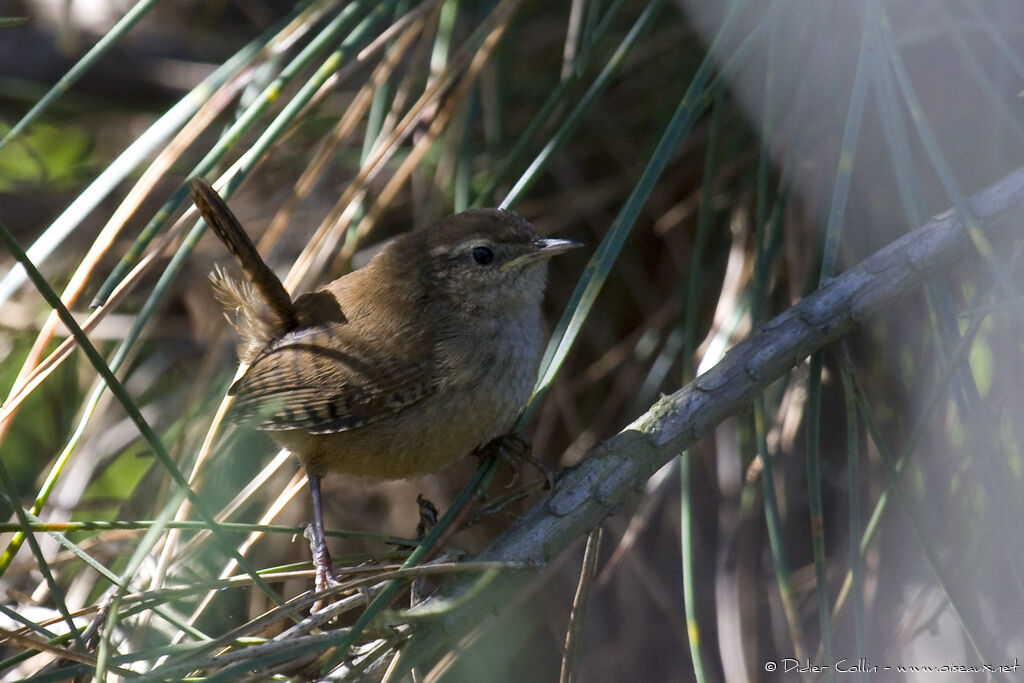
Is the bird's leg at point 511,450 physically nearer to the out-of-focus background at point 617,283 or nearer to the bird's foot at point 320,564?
the out-of-focus background at point 617,283

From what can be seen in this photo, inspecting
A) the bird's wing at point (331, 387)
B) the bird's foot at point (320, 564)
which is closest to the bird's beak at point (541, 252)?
the bird's wing at point (331, 387)

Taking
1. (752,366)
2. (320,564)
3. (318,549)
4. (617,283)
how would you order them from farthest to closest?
(617,283), (318,549), (320,564), (752,366)

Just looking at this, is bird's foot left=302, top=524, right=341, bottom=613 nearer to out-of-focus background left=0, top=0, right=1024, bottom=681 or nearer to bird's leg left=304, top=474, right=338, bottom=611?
bird's leg left=304, top=474, right=338, bottom=611

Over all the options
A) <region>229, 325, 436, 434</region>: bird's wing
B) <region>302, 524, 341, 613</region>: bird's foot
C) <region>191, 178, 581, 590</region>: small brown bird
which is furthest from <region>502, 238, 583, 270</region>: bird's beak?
<region>302, 524, 341, 613</region>: bird's foot

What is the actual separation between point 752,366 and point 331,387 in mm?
1016

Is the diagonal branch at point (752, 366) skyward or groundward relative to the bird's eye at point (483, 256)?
groundward

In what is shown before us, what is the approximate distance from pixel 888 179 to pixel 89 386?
259 centimetres

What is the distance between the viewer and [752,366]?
5.49 feet

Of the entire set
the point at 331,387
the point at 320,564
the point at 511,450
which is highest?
the point at 331,387

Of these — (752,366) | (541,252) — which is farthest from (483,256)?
(752,366)

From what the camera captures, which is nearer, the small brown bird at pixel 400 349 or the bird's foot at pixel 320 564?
the bird's foot at pixel 320 564

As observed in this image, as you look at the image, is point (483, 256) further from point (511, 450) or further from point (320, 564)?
point (320, 564)

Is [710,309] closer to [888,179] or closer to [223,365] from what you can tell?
[888,179]

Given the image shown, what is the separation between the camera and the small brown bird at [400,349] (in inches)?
82.8
